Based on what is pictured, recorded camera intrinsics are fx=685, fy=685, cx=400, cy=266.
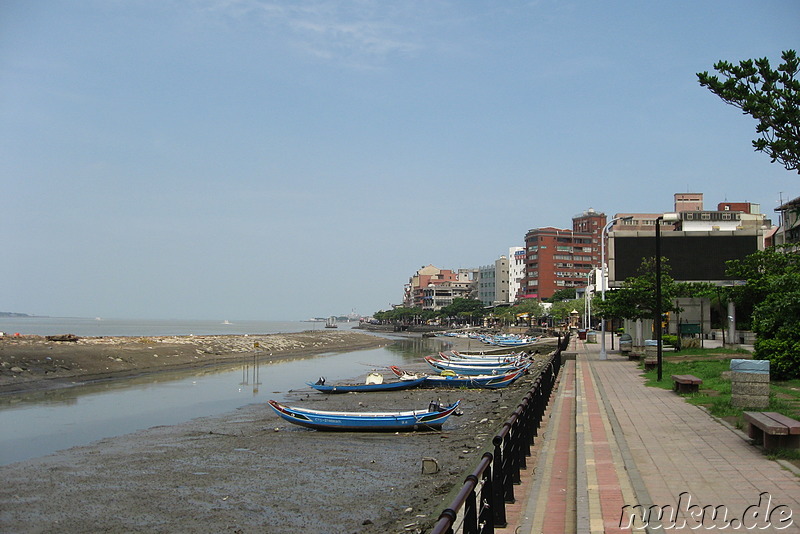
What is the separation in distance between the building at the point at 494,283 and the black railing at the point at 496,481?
163 meters

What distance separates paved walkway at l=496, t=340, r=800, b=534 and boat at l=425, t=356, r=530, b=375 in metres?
25.8

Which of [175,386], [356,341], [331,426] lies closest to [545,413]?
[331,426]

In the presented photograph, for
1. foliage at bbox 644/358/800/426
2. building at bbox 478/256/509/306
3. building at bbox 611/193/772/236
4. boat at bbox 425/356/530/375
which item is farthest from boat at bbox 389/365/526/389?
building at bbox 478/256/509/306

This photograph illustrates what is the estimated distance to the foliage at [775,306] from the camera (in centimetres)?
1348

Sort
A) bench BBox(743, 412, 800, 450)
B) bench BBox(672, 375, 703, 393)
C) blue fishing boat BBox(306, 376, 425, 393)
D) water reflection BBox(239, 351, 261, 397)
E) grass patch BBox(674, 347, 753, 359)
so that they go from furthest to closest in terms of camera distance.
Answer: water reflection BBox(239, 351, 261, 397), blue fishing boat BBox(306, 376, 425, 393), grass patch BBox(674, 347, 753, 359), bench BBox(672, 375, 703, 393), bench BBox(743, 412, 800, 450)

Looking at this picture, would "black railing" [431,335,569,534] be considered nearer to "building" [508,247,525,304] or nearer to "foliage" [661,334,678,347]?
"foliage" [661,334,678,347]

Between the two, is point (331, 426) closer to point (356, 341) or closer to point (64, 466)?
point (64, 466)

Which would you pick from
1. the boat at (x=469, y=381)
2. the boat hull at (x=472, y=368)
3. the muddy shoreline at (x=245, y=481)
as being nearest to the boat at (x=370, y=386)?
the boat at (x=469, y=381)

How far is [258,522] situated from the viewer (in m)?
12.8

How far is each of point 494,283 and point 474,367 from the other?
14042 centimetres

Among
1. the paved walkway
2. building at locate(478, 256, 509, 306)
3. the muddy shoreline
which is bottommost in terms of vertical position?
the muddy shoreline

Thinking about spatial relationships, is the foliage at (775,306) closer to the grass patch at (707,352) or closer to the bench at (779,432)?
the grass patch at (707,352)

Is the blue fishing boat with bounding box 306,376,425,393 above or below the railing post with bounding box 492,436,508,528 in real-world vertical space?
below

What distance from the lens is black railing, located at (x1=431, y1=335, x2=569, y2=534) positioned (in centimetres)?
589
